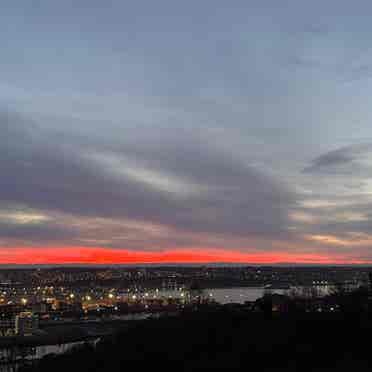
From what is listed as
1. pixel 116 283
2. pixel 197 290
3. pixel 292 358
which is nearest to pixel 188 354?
pixel 292 358

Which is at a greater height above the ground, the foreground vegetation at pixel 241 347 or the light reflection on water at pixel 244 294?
the foreground vegetation at pixel 241 347

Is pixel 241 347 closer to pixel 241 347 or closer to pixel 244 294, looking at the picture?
pixel 241 347

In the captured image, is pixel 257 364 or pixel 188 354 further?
pixel 188 354

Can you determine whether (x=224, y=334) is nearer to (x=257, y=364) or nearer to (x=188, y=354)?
(x=188, y=354)

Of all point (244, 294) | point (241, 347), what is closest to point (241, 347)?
point (241, 347)

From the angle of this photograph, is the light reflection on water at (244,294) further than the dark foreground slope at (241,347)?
Yes

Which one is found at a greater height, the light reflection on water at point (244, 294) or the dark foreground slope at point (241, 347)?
the dark foreground slope at point (241, 347)

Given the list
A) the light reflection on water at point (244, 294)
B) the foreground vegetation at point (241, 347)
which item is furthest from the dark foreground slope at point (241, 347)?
the light reflection on water at point (244, 294)

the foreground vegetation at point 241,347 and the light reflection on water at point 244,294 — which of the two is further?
the light reflection on water at point 244,294

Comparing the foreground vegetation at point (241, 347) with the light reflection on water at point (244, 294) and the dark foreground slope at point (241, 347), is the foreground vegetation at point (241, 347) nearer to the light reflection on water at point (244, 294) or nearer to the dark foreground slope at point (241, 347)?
the dark foreground slope at point (241, 347)
